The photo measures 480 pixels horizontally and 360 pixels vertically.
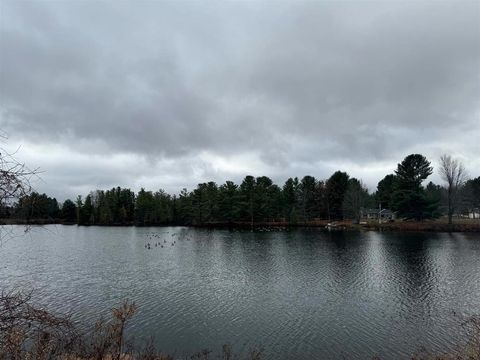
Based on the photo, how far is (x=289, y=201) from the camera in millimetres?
116312

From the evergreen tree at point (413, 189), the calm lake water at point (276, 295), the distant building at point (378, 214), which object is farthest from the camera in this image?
the distant building at point (378, 214)

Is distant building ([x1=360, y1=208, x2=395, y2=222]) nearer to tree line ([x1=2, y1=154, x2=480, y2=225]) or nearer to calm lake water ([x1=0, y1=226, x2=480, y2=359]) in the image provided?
tree line ([x1=2, y1=154, x2=480, y2=225])

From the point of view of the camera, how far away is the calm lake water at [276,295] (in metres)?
17.5

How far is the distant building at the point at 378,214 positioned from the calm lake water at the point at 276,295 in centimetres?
5828

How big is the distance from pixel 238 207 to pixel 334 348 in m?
91.4

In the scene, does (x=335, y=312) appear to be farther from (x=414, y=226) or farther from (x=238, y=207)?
(x=238, y=207)

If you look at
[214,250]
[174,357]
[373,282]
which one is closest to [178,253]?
[214,250]

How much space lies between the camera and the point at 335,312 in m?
21.7

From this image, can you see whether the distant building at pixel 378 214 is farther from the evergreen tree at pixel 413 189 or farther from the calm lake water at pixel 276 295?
the calm lake water at pixel 276 295

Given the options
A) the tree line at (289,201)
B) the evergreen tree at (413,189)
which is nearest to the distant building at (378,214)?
the tree line at (289,201)

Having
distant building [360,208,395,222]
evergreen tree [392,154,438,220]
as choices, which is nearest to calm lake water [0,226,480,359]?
evergreen tree [392,154,438,220]

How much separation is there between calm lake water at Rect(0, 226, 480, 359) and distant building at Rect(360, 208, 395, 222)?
58.3 meters

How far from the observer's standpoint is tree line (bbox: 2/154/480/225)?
84.4m

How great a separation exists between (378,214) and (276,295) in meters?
96.8
